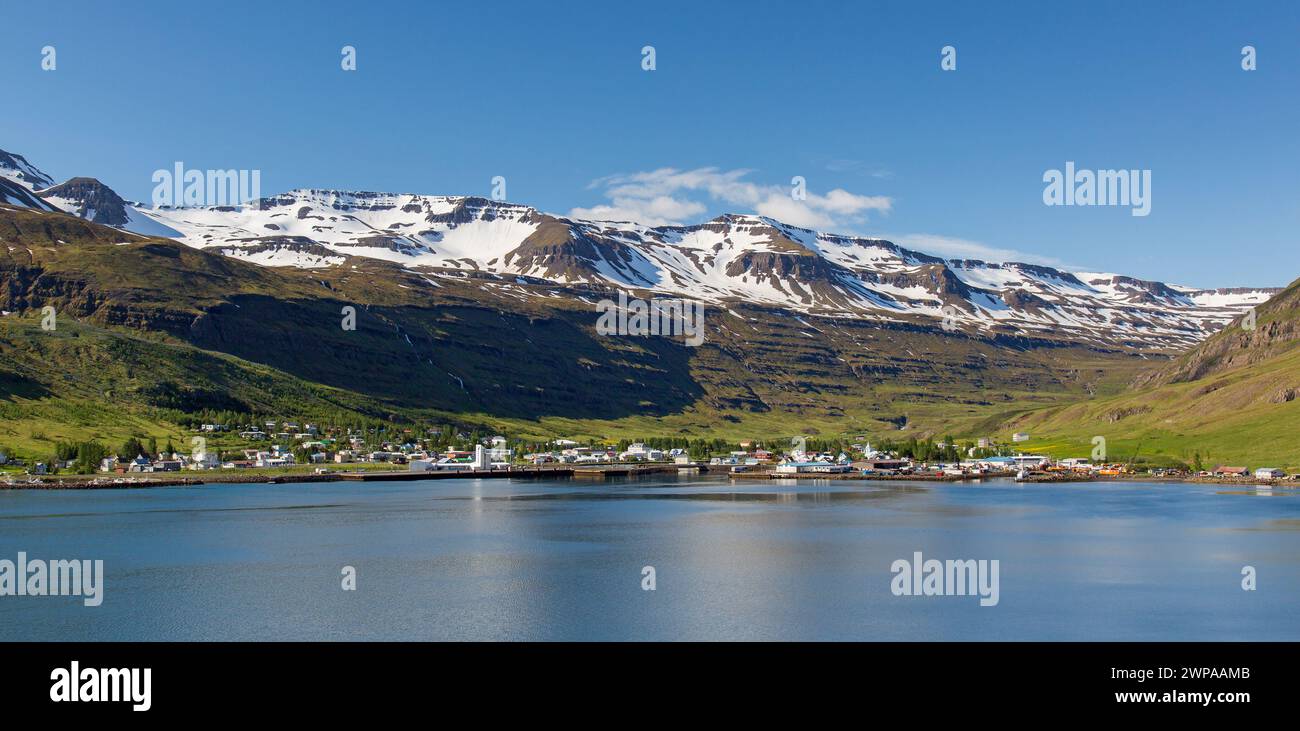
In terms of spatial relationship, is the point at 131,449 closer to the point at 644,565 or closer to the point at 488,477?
the point at 488,477

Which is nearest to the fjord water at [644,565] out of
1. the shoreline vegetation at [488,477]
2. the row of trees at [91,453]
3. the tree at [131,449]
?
the shoreline vegetation at [488,477]

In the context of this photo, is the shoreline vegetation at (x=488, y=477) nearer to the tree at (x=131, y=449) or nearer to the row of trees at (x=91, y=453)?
the row of trees at (x=91, y=453)


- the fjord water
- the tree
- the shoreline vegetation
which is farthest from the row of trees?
the fjord water

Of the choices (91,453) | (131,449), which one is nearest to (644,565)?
(91,453)

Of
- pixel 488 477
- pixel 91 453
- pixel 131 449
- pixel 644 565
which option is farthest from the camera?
pixel 488 477

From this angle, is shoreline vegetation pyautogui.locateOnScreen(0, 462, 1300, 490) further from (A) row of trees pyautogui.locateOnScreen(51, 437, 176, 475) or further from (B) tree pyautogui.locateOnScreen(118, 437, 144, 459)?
(B) tree pyautogui.locateOnScreen(118, 437, 144, 459)

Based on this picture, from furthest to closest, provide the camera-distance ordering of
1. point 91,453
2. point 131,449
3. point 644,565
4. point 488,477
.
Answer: point 488,477 → point 131,449 → point 91,453 → point 644,565
